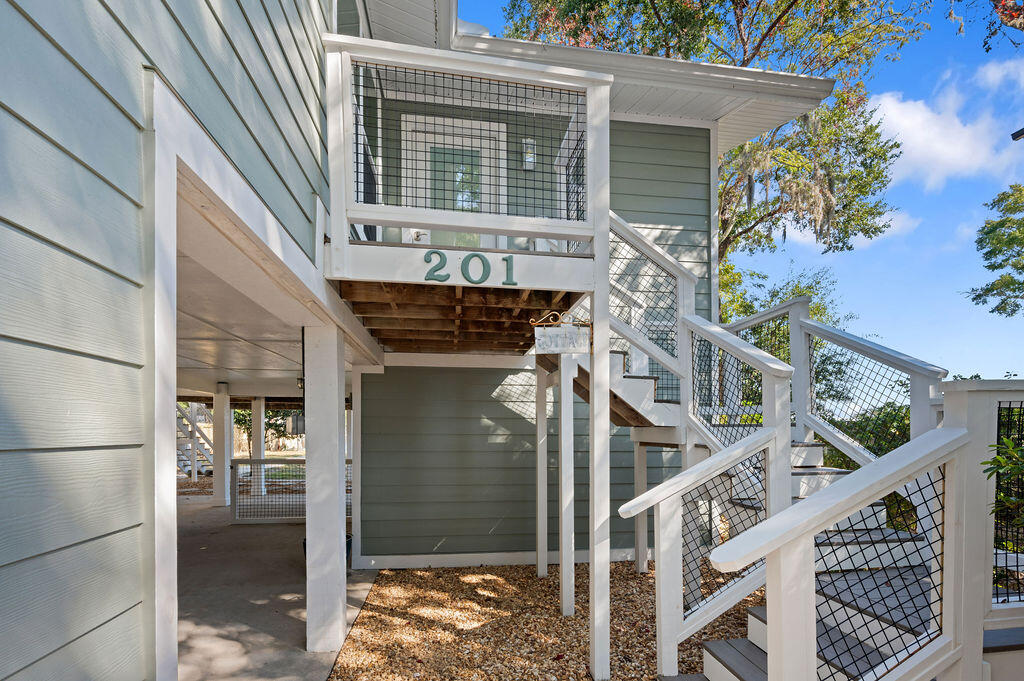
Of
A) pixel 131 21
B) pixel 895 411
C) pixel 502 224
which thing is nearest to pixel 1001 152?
pixel 895 411

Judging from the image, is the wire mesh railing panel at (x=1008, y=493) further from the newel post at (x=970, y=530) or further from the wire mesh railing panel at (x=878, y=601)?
the wire mesh railing panel at (x=878, y=601)

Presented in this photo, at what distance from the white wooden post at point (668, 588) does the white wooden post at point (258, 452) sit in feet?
24.6

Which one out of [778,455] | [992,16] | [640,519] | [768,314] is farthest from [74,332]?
[992,16]

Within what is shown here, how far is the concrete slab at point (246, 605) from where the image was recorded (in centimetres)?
377

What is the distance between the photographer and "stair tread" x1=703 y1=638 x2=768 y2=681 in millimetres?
2709

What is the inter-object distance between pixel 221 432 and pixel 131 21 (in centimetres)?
1079

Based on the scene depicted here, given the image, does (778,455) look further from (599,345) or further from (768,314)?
(768,314)

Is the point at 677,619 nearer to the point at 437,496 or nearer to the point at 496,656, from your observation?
the point at 496,656

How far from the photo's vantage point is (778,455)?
3363 mm

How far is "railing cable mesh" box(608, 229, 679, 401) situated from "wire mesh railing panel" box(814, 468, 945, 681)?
120 inches

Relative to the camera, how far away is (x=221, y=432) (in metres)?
10.7

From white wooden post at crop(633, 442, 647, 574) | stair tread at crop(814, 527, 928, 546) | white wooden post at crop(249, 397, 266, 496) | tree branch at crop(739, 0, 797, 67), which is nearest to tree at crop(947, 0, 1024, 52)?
tree branch at crop(739, 0, 797, 67)

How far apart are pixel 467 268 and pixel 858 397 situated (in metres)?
3.16

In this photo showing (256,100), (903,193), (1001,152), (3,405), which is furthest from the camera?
(903,193)
